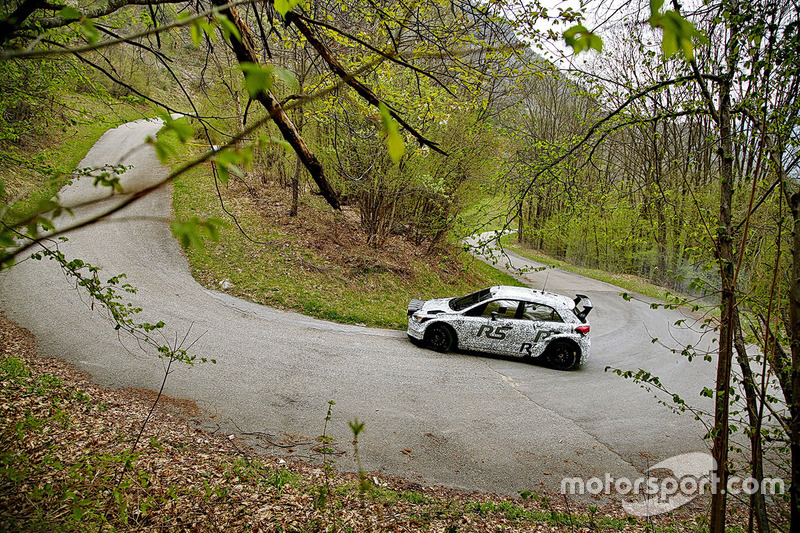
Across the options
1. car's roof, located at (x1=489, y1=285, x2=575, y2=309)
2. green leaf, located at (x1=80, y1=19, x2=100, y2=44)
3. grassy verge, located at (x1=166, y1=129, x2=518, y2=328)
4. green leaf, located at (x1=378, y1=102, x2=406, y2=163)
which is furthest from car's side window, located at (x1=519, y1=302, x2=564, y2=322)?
green leaf, located at (x1=80, y1=19, x2=100, y2=44)

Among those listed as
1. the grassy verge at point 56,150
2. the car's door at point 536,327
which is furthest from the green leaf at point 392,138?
the car's door at point 536,327

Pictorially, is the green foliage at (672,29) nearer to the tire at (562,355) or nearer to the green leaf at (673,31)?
the green leaf at (673,31)

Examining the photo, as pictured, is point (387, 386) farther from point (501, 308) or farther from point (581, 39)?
point (581, 39)

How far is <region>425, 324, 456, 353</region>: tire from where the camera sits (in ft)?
29.0

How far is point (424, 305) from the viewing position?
379 inches

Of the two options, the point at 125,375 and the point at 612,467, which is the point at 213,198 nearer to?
the point at 125,375

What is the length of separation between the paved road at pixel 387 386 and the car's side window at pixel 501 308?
3.29 ft

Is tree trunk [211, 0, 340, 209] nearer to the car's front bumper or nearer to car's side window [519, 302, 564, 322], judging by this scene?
the car's front bumper

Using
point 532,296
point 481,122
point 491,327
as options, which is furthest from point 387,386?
point 481,122

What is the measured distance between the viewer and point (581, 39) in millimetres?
1040

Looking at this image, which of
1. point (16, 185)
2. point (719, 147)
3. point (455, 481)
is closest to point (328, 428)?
point (455, 481)

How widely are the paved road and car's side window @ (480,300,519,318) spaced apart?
1.00 metres

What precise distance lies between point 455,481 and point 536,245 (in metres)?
27.9

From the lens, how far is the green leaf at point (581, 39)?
40.4 inches
